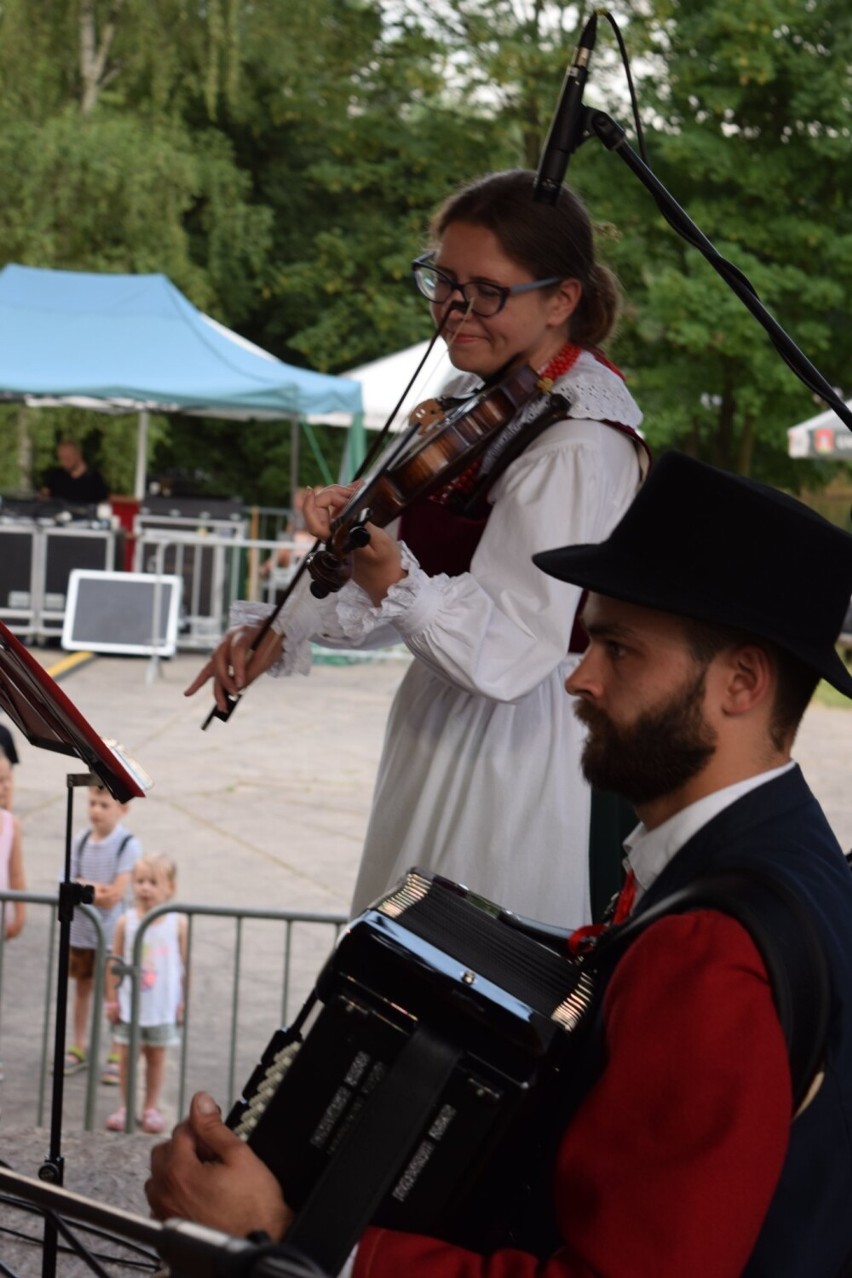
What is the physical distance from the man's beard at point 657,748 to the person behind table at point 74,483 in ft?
49.2

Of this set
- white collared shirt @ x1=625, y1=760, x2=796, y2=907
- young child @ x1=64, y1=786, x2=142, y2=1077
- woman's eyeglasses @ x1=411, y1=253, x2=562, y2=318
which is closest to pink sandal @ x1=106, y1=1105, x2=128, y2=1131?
young child @ x1=64, y1=786, x2=142, y2=1077

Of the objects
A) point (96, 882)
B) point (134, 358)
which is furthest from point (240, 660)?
point (134, 358)

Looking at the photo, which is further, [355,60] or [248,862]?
[355,60]

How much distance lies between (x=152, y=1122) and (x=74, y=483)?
40.0ft

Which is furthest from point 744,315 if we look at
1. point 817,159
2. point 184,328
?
point 184,328

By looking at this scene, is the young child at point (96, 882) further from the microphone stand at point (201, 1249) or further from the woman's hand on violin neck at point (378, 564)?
the microphone stand at point (201, 1249)

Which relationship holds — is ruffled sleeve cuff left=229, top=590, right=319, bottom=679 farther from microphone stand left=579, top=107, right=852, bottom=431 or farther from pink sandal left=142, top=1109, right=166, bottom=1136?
pink sandal left=142, top=1109, right=166, bottom=1136

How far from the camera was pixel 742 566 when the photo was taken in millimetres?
1874

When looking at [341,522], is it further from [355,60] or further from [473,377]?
[355,60]

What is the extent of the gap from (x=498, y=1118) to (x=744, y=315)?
832 inches

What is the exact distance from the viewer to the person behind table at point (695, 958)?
5.26 ft

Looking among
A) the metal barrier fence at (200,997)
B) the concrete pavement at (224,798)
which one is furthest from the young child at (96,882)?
the concrete pavement at (224,798)

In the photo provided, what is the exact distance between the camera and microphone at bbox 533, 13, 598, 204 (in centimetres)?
267

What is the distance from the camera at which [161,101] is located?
25.6m
